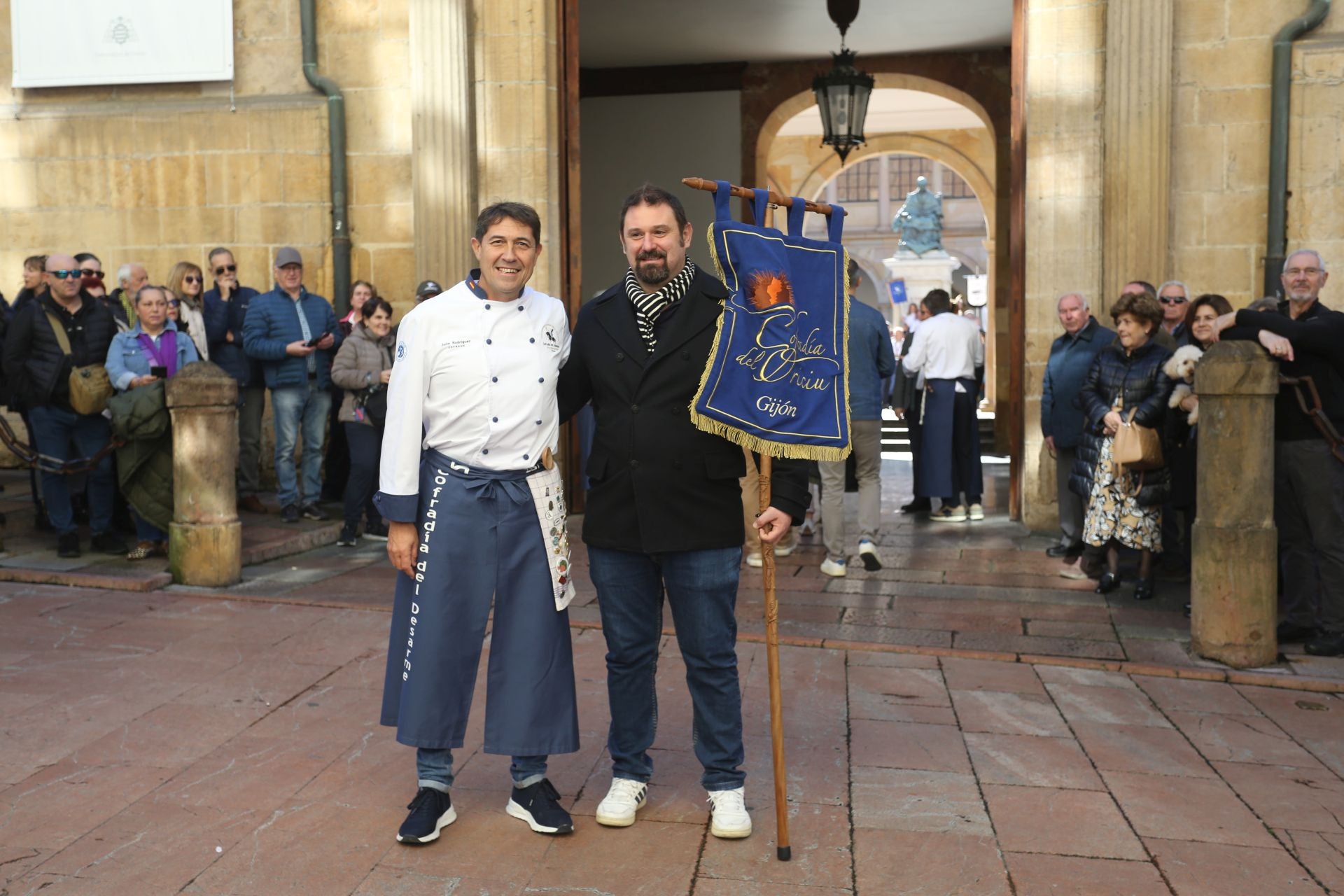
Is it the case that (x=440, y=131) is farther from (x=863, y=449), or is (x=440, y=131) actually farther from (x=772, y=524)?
(x=772, y=524)

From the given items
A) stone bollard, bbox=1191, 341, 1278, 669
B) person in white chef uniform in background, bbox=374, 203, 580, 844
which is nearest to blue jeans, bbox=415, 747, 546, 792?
person in white chef uniform in background, bbox=374, 203, 580, 844

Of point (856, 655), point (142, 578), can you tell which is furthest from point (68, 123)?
point (856, 655)

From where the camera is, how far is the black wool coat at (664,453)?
11.5 ft

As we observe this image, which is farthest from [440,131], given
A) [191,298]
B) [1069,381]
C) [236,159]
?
[1069,381]

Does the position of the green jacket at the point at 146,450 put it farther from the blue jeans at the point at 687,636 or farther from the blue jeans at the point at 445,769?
the blue jeans at the point at 687,636

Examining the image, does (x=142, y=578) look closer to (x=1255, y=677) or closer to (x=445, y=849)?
(x=445, y=849)

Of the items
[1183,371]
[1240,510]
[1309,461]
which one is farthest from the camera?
[1183,371]

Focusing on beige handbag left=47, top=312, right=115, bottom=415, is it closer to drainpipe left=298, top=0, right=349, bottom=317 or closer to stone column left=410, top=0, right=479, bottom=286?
drainpipe left=298, top=0, right=349, bottom=317

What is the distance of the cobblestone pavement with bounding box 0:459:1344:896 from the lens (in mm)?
3340

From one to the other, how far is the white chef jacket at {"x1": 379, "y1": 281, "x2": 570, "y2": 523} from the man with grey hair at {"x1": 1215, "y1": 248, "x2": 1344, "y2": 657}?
3625 mm

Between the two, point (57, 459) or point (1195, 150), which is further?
point (1195, 150)

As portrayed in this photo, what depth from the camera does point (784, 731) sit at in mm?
4504

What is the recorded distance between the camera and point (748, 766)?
413 centimetres

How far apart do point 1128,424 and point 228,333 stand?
5624 mm
